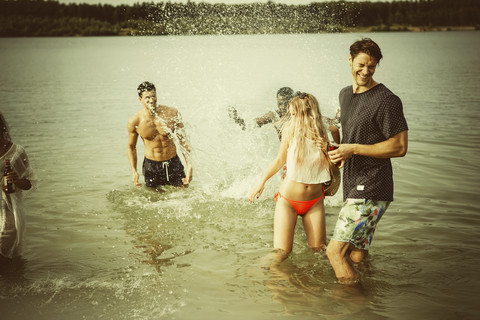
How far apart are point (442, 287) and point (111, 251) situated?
432 centimetres

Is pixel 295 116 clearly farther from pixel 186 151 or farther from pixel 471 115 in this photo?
pixel 471 115

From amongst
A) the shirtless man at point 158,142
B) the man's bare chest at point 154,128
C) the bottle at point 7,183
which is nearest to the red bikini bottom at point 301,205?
the bottle at point 7,183

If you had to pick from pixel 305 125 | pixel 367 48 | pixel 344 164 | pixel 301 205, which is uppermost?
pixel 367 48

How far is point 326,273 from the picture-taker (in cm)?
526

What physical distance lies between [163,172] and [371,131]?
4501 mm

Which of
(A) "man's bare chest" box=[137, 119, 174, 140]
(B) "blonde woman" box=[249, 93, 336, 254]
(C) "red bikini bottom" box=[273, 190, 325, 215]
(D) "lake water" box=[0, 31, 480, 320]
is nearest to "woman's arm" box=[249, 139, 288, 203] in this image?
(B) "blonde woman" box=[249, 93, 336, 254]

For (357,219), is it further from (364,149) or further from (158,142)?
(158,142)

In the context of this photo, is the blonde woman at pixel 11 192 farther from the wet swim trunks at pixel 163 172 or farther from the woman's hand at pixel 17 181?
the wet swim trunks at pixel 163 172

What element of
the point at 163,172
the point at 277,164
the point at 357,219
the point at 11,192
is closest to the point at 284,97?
the point at 163,172

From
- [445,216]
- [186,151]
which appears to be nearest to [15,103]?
[186,151]

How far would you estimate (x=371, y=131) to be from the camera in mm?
4113

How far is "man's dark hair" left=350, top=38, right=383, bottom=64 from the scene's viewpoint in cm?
404

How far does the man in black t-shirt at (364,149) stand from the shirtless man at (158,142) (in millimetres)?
3867

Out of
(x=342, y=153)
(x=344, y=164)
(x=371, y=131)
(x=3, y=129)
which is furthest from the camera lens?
(x=3, y=129)
